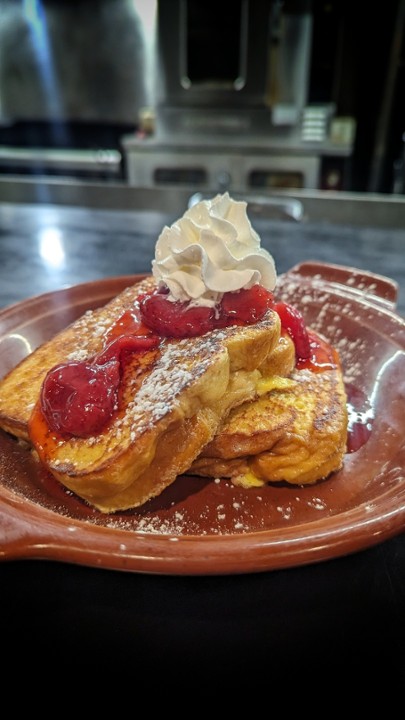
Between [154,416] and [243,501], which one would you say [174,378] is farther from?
[243,501]

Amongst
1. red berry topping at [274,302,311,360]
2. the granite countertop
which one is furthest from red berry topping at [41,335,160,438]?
the granite countertop

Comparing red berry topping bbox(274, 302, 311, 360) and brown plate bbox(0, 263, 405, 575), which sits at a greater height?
red berry topping bbox(274, 302, 311, 360)

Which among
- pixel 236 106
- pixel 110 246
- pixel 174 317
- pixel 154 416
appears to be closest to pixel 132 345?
pixel 174 317

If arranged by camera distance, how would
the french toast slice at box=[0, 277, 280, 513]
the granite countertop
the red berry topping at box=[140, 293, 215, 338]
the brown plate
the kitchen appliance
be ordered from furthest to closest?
the kitchen appliance → the granite countertop → the red berry topping at box=[140, 293, 215, 338] → the french toast slice at box=[0, 277, 280, 513] → the brown plate

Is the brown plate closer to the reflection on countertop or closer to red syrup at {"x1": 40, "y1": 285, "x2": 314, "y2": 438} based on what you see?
red syrup at {"x1": 40, "y1": 285, "x2": 314, "y2": 438}

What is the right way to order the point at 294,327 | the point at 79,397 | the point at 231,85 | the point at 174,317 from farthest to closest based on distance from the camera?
the point at 231,85 < the point at 294,327 < the point at 174,317 < the point at 79,397

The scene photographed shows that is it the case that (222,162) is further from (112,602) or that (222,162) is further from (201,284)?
(112,602)
